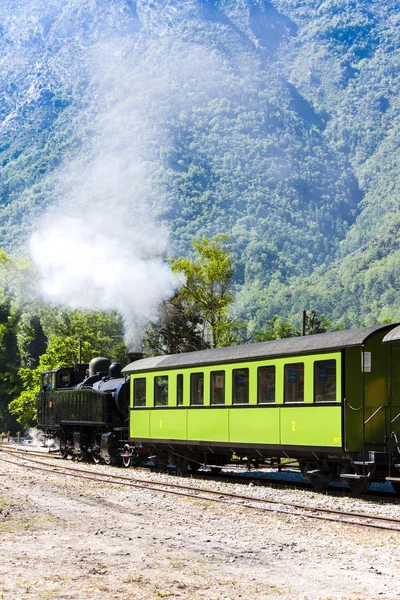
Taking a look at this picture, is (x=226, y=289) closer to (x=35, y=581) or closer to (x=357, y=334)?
(x=357, y=334)

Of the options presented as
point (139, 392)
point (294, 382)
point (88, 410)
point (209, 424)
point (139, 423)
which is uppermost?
point (294, 382)

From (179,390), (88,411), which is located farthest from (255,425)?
(88,411)

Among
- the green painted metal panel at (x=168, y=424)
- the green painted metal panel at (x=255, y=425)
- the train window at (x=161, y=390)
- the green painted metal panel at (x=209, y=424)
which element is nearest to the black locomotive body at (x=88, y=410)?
the green painted metal panel at (x=168, y=424)

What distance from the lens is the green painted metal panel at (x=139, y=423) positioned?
2356cm

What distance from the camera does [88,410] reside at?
92.9 ft

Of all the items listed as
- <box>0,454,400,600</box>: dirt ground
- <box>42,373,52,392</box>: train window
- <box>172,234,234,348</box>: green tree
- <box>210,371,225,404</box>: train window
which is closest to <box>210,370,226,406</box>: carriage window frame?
<box>210,371,225,404</box>: train window

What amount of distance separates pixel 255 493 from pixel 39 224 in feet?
549

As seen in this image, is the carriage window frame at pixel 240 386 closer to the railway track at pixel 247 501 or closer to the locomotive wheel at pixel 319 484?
the railway track at pixel 247 501

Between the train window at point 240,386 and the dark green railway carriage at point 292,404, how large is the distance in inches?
0.9

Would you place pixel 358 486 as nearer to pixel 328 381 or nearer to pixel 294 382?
pixel 328 381

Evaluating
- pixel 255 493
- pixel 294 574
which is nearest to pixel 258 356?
pixel 255 493

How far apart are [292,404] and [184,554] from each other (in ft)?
24.4

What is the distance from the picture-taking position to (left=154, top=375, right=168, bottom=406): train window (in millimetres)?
22391

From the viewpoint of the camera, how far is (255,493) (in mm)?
17500
